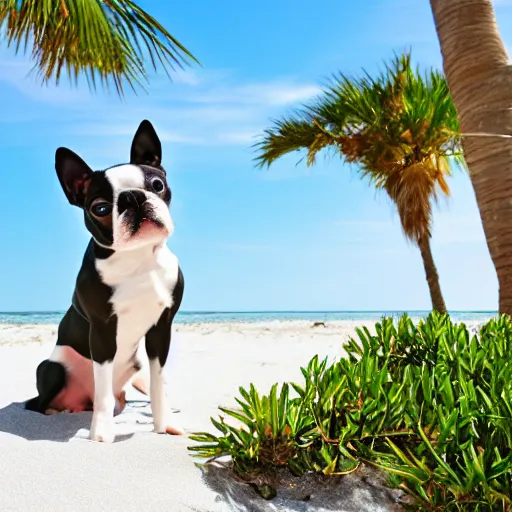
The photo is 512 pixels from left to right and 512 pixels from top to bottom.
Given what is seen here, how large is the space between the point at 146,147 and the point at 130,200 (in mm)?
429

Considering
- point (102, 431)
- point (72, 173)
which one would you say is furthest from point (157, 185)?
point (102, 431)

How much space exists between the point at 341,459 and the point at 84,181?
76.7 inches

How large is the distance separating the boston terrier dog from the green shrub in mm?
739

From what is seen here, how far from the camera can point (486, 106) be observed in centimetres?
740

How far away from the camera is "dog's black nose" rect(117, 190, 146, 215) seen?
10.4 feet

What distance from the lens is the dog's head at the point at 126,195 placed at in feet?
10.4

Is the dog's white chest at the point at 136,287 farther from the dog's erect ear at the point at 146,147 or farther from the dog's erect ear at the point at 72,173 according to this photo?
the dog's erect ear at the point at 146,147

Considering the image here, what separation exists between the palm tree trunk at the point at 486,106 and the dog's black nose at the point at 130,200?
5295 millimetres

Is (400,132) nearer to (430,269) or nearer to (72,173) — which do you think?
(430,269)

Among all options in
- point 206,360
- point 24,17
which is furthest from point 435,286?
point 24,17

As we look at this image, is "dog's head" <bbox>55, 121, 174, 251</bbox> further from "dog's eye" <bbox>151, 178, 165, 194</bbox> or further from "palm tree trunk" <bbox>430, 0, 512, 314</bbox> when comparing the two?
"palm tree trunk" <bbox>430, 0, 512, 314</bbox>

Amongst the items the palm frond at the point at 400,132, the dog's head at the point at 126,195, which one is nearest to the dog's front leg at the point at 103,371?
the dog's head at the point at 126,195

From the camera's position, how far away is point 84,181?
3.36 metres

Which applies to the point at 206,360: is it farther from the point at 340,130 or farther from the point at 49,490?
the point at 340,130
